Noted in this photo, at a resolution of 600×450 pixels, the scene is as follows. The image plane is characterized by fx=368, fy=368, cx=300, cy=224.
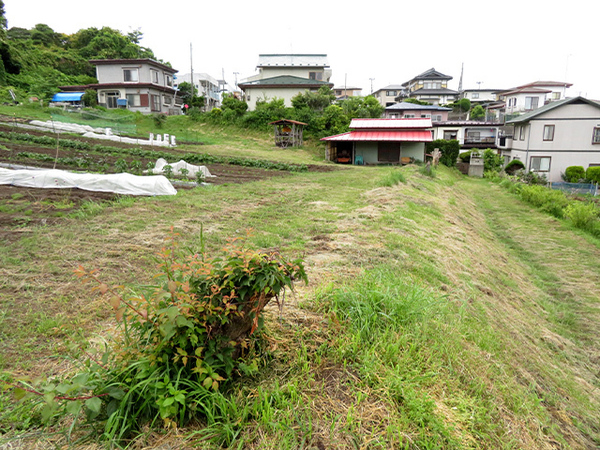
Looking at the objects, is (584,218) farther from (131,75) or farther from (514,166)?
(131,75)

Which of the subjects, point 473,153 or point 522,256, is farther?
Result: point 473,153

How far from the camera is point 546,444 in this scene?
2.67 meters

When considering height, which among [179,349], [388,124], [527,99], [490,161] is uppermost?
[527,99]

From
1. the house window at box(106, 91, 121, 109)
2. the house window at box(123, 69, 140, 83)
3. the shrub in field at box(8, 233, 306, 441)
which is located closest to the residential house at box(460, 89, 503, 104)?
the house window at box(123, 69, 140, 83)

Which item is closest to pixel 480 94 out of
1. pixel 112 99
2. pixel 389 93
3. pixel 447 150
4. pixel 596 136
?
pixel 389 93

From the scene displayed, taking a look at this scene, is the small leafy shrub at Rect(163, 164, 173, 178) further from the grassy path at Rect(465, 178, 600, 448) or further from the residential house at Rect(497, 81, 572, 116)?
the residential house at Rect(497, 81, 572, 116)

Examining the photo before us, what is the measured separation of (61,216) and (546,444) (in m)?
7.59

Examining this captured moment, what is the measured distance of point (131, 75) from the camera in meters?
35.2

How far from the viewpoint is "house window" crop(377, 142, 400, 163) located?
25.4 m

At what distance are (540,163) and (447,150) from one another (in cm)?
670

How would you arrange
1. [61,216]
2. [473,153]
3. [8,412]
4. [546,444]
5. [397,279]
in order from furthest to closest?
[473,153] < [61,216] < [397,279] < [546,444] < [8,412]

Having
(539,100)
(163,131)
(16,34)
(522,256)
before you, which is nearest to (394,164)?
(522,256)

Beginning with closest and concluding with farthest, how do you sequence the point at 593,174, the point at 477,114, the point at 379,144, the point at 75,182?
the point at 75,182, the point at 593,174, the point at 379,144, the point at 477,114

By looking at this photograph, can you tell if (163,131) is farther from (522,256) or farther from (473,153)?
(522,256)
